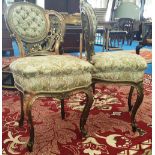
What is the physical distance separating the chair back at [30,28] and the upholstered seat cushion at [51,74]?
22.5 inches

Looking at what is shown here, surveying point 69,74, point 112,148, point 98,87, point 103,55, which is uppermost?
point 103,55

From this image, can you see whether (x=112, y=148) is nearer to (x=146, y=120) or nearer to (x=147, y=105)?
(x=146, y=120)

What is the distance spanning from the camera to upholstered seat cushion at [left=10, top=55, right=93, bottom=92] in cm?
155

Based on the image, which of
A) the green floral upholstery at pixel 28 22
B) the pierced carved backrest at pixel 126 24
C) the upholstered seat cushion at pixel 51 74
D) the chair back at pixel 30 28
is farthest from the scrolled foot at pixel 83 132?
the pierced carved backrest at pixel 126 24

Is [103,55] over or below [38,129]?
over

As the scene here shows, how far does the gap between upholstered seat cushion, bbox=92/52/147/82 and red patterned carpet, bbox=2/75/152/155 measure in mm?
462

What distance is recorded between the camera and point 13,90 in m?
3.05

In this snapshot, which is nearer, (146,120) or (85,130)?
(85,130)

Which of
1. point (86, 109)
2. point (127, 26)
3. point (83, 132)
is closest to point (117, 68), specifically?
point (86, 109)

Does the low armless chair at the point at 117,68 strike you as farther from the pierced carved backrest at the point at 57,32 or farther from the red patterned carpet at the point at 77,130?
the pierced carved backrest at the point at 57,32

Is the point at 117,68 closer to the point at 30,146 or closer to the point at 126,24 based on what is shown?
the point at 30,146

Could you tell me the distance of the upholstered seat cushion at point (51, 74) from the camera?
1549 mm

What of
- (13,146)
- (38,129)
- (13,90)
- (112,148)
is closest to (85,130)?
(112,148)

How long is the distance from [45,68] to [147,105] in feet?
4.95
